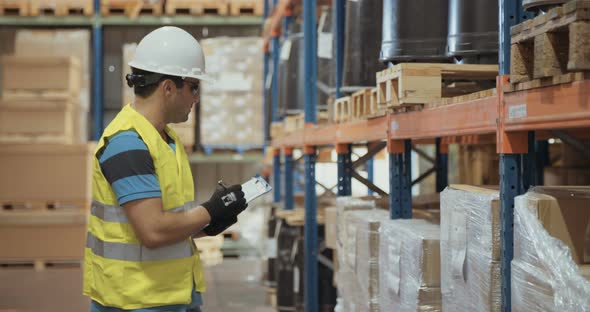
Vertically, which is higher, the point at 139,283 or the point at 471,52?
the point at 471,52

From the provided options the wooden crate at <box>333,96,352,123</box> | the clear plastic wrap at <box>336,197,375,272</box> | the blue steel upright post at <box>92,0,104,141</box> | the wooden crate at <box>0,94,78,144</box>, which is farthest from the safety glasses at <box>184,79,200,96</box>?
the blue steel upright post at <box>92,0,104,141</box>

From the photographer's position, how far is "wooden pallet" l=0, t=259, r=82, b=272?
11289 millimetres

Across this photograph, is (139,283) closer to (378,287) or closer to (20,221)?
(378,287)

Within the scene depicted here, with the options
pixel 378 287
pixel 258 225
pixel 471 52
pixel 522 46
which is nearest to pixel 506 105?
pixel 522 46

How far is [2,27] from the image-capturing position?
14.1 m

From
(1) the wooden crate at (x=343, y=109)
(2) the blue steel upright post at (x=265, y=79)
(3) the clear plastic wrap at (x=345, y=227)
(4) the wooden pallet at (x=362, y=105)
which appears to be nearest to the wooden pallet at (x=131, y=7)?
(2) the blue steel upright post at (x=265, y=79)

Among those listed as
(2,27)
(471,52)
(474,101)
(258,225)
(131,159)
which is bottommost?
(258,225)

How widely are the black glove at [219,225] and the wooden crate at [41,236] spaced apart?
25.5ft

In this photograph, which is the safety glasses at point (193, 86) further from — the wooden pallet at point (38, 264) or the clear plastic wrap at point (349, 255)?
the wooden pallet at point (38, 264)

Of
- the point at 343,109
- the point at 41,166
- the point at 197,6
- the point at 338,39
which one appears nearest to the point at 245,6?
the point at 197,6

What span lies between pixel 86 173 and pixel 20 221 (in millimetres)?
946

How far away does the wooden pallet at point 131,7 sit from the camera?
13.2 m

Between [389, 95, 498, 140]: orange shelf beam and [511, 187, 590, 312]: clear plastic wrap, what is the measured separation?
0.32 m

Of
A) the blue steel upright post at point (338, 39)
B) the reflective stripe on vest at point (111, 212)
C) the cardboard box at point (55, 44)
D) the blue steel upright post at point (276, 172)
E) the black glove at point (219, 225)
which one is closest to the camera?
the reflective stripe on vest at point (111, 212)
